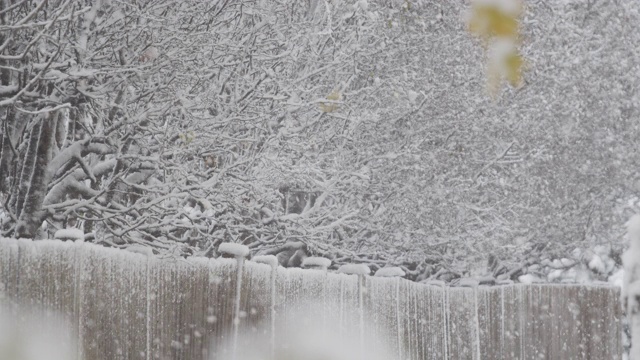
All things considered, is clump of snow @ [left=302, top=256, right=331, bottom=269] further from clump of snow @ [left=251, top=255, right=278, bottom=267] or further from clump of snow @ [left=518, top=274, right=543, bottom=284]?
clump of snow @ [left=518, top=274, right=543, bottom=284]

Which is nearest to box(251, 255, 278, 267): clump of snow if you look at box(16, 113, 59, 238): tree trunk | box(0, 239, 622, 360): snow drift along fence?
box(0, 239, 622, 360): snow drift along fence

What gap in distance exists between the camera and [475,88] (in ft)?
54.0

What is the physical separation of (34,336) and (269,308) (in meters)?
3.70

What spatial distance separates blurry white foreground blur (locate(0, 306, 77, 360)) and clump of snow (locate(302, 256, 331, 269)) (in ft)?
17.1

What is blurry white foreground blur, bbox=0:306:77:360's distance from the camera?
5.71 metres

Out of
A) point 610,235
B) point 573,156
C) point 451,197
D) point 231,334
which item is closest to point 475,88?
point 451,197

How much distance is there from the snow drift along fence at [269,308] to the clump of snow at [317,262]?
0.65 feet

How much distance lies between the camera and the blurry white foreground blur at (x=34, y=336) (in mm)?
5715

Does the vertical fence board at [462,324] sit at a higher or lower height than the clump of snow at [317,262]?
lower

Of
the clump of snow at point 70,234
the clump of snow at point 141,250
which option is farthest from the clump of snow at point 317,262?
the clump of snow at point 70,234

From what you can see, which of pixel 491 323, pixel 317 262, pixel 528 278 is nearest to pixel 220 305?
pixel 317 262

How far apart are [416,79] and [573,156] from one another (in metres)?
7.38

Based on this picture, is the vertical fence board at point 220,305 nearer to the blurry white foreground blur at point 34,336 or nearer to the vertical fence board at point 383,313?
the blurry white foreground blur at point 34,336

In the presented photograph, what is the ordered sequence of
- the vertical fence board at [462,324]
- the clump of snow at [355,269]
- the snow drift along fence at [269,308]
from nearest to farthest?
the snow drift along fence at [269,308], the clump of snow at [355,269], the vertical fence board at [462,324]
